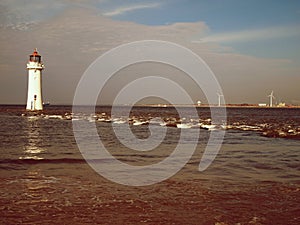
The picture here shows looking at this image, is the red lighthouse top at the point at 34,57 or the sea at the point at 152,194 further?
the red lighthouse top at the point at 34,57

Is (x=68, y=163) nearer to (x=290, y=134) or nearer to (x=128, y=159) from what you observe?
(x=128, y=159)

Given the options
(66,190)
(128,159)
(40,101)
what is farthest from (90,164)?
(40,101)

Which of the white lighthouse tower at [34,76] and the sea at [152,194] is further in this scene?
the white lighthouse tower at [34,76]

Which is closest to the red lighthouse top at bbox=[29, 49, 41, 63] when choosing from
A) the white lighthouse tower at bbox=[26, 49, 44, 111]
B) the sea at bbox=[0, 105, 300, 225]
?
the white lighthouse tower at bbox=[26, 49, 44, 111]

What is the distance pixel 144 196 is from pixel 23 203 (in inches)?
133

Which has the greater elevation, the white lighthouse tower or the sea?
the white lighthouse tower

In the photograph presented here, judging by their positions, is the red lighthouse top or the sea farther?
the red lighthouse top

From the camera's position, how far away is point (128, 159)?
18594 mm

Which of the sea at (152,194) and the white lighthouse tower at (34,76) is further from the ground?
the white lighthouse tower at (34,76)

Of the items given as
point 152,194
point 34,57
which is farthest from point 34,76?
point 152,194

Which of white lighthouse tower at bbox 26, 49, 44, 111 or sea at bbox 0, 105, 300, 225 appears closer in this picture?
sea at bbox 0, 105, 300, 225

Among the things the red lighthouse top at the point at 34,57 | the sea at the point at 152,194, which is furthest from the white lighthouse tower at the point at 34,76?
the sea at the point at 152,194

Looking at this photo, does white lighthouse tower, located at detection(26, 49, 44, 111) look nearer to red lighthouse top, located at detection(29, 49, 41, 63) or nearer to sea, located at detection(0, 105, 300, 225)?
red lighthouse top, located at detection(29, 49, 41, 63)

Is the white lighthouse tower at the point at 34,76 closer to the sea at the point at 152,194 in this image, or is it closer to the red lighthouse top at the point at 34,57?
the red lighthouse top at the point at 34,57
